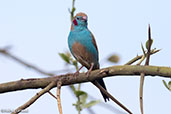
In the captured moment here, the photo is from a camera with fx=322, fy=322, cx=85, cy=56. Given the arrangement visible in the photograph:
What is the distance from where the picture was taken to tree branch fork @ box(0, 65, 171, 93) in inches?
75.2

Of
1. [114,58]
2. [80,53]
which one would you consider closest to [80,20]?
[80,53]

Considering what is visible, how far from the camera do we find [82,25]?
4.42 m

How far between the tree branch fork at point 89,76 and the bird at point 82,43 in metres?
1.83

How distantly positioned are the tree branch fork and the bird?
183cm

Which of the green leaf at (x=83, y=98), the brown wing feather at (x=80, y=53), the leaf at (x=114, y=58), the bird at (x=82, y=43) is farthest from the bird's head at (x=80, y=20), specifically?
the green leaf at (x=83, y=98)

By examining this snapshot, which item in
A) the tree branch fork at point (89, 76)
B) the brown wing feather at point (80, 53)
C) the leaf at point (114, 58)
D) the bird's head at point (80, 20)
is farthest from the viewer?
the bird's head at point (80, 20)

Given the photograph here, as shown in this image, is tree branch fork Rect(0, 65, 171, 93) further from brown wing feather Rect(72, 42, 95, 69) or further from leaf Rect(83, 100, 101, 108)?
brown wing feather Rect(72, 42, 95, 69)

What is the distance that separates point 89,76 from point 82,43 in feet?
6.90

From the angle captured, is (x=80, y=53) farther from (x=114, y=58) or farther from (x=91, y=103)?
(x=91, y=103)

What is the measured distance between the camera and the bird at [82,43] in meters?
4.15

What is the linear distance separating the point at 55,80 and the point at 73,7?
20.6 inches

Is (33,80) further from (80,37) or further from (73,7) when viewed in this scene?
(80,37)

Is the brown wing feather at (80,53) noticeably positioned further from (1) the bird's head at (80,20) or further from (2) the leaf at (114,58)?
(2) the leaf at (114,58)

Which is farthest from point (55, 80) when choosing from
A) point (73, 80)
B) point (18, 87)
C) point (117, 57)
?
point (117, 57)
